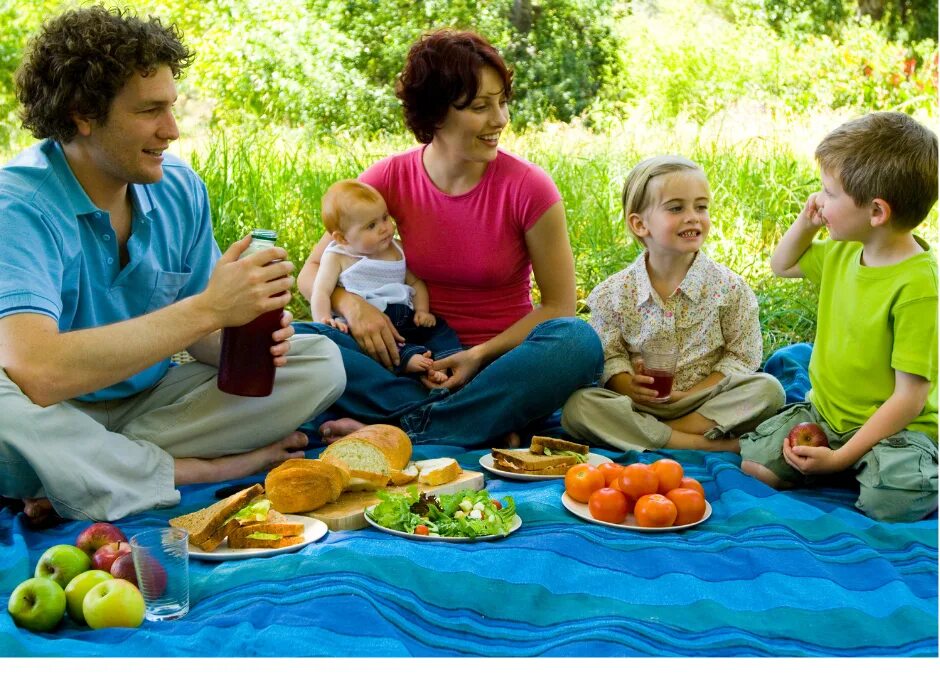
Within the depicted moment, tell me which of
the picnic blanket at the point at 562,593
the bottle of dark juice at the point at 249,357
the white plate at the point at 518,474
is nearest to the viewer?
the picnic blanket at the point at 562,593

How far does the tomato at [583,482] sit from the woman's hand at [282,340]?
927mm

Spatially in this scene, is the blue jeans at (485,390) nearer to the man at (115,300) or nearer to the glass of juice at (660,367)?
the glass of juice at (660,367)


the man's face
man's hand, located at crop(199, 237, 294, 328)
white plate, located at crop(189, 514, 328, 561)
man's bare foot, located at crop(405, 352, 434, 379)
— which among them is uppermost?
the man's face

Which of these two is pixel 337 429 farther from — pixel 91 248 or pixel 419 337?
pixel 91 248

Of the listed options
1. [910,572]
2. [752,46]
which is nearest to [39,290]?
[910,572]

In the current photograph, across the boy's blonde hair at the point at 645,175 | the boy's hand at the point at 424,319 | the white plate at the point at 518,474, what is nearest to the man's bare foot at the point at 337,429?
the boy's hand at the point at 424,319

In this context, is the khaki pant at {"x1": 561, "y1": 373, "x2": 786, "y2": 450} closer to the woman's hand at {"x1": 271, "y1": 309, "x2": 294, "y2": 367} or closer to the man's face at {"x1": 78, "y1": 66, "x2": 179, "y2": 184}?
the woman's hand at {"x1": 271, "y1": 309, "x2": 294, "y2": 367}

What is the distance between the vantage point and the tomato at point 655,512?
2.91m

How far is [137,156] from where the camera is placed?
310 centimetres

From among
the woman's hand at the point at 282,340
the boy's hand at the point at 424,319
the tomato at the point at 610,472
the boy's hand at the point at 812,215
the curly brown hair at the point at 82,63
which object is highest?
the curly brown hair at the point at 82,63

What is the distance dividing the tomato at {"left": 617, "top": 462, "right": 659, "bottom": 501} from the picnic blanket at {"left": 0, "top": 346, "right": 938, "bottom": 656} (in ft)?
0.42

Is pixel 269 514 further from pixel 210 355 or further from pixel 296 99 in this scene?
pixel 296 99

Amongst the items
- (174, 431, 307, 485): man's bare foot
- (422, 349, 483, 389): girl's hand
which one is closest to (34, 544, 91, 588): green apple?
(174, 431, 307, 485): man's bare foot

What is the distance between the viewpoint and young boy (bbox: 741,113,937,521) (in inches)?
122
